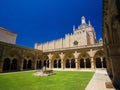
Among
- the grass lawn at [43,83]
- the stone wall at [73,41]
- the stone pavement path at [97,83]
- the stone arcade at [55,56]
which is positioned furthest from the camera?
the stone wall at [73,41]

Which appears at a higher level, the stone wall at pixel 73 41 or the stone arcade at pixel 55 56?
the stone wall at pixel 73 41

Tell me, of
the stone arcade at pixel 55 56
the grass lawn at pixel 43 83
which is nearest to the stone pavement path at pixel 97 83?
the grass lawn at pixel 43 83

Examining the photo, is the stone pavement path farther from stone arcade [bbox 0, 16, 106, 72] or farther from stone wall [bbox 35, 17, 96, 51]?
stone wall [bbox 35, 17, 96, 51]

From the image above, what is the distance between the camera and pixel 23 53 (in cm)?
2083

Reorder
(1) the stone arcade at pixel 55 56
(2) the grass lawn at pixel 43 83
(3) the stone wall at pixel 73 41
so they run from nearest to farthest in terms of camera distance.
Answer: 1. (2) the grass lawn at pixel 43 83
2. (1) the stone arcade at pixel 55 56
3. (3) the stone wall at pixel 73 41

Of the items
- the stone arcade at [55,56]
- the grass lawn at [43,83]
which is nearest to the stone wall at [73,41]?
the stone arcade at [55,56]

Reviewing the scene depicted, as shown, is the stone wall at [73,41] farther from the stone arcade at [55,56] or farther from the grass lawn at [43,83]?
the grass lawn at [43,83]

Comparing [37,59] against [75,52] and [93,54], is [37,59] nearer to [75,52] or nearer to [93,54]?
[75,52]

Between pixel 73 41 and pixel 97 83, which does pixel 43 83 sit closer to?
pixel 97 83

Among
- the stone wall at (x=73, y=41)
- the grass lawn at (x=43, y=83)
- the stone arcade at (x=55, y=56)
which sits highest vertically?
the stone wall at (x=73, y=41)

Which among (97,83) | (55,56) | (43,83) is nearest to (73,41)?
(55,56)

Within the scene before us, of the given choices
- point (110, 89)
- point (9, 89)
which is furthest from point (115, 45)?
point (9, 89)

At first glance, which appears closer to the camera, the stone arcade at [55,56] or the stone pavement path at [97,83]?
the stone pavement path at [97,83]

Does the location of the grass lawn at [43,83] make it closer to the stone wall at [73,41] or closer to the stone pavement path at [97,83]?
the stone pavement path at [97,83]
